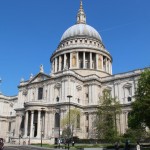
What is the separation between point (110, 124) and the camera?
60969mm

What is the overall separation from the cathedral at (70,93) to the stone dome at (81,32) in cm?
712

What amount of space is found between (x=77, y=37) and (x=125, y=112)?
37934 mm

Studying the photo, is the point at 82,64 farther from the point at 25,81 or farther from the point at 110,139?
the point at 110,139

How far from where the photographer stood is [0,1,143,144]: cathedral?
7469cm

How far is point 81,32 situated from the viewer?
340ft

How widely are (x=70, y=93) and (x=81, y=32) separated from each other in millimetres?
35852

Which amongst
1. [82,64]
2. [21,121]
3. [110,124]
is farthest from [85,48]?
[110,124]

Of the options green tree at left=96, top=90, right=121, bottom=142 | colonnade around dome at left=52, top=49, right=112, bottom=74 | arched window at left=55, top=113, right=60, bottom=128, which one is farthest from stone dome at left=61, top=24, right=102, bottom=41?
green tree at left=96, top=90, right=121, bottom=142

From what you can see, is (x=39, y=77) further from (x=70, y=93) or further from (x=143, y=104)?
(x=143, y=104)

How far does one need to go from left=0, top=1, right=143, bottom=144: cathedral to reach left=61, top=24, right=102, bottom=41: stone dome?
712 centimetres

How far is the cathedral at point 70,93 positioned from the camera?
74.7 metres

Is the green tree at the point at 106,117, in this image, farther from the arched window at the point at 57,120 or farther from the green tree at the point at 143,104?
the arched window at the point at 57,120

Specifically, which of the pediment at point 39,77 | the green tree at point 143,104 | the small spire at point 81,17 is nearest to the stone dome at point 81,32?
the small spire at point 81,17

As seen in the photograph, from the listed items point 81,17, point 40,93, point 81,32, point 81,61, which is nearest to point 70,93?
point 40,93
